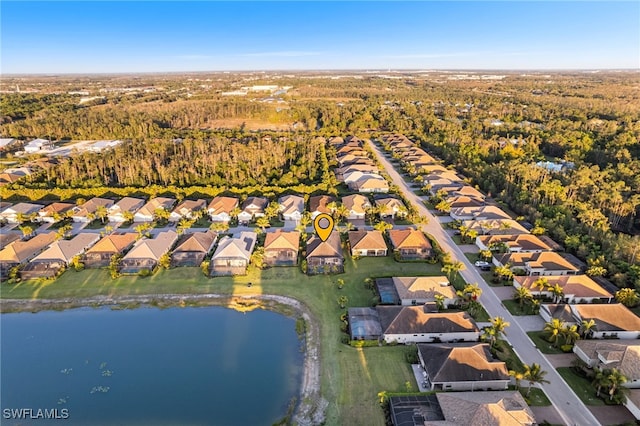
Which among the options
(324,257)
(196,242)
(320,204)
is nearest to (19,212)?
(196,242)

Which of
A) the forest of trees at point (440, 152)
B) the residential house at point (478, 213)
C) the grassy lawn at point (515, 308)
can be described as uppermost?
the forest of trees at point (440, 152)

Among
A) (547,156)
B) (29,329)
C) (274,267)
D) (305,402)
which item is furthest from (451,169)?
(29,329)

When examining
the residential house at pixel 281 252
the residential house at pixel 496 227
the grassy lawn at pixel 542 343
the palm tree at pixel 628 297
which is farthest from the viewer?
the residential house at pixel 496 227

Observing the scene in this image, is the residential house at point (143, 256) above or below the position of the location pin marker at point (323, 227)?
below

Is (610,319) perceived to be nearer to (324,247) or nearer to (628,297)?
(628,297)

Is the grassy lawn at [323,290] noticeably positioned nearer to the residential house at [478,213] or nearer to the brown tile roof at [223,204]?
the residential house at [478,213]

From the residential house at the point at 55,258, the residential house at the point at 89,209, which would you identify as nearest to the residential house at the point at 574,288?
the residential house at the point at 55,258

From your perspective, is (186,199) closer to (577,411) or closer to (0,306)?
(0,306)
